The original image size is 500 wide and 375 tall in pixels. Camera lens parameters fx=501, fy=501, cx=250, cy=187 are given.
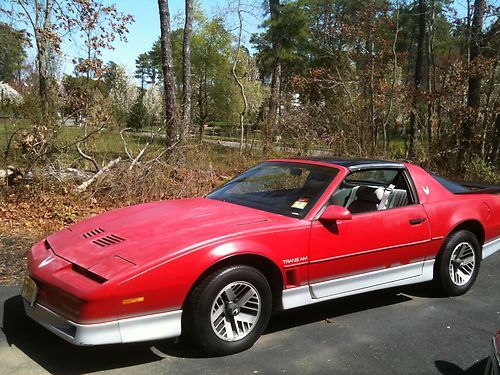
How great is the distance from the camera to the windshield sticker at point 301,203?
4257 mm

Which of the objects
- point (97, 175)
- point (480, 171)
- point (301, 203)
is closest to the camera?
→ point (301, 203)

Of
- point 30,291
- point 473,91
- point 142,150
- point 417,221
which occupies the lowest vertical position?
point 30,291

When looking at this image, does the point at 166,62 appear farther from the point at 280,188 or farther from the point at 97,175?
the point at 280,188

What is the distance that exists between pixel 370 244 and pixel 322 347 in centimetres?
102

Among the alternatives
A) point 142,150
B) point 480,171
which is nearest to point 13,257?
point 142,150

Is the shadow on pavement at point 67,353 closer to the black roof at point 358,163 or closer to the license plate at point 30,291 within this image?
the license plate at point 30,291

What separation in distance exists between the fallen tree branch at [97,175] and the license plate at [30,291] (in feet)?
16.9

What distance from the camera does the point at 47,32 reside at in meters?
11.4

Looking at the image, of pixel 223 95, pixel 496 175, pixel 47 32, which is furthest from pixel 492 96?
pixel 223 95

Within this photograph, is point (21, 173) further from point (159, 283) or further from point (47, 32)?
point (159, 283)

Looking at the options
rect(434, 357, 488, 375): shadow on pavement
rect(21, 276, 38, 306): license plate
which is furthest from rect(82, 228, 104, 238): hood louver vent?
rect(434, 357, 488, 375): shadow on pavement

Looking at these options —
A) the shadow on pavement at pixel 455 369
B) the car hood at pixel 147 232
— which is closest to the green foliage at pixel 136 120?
the car hood at pixel 147 232

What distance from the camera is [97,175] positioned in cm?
897

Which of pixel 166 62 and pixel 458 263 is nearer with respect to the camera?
pixel 458 263
